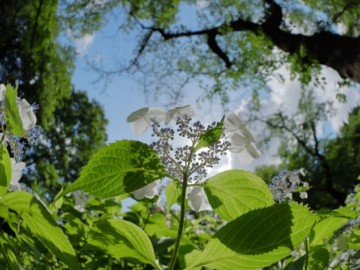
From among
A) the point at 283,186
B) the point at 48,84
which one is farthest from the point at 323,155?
the point at 283,186

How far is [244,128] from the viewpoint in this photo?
650 mm

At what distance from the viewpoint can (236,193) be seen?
64 centimetres

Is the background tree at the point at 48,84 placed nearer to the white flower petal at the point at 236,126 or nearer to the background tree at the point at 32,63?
the background tree at the point at 32,63

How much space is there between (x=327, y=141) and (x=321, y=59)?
8.67m

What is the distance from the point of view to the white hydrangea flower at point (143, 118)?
2.20 feet

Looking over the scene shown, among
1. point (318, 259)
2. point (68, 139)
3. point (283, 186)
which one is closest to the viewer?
point (318, 259)

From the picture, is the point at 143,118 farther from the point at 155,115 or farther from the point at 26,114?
the point at 26,114

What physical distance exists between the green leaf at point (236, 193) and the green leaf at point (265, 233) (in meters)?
0.07

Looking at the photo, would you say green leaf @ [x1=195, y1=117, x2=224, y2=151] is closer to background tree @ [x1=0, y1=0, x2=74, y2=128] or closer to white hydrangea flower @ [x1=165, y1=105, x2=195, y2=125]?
white hydrangea flower @ [x1=165, y1=105, x2=195, y2=125]

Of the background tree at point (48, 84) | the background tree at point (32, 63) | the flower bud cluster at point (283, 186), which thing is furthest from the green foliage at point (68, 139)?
the flower bud cluster at point (283, 186)

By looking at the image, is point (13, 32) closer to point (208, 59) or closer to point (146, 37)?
point (146, 37)

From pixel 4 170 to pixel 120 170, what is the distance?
0.40 feet

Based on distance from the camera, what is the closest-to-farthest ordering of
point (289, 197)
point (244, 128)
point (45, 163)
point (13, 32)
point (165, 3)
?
1. point (244, 128)
2. point (289, 197)
3. point (165, 3)
4. point (13, 32)
5. point (45, 163)

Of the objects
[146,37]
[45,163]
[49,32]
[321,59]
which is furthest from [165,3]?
[45,163]
